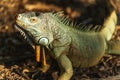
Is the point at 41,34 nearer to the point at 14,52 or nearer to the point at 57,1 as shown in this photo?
the point at 14,52

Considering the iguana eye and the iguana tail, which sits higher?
the iguana eye

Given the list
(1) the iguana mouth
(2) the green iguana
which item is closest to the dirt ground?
(2) the green iguana

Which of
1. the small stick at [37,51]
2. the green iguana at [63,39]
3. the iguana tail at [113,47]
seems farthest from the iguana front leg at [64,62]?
the iguana tail at [113,47]

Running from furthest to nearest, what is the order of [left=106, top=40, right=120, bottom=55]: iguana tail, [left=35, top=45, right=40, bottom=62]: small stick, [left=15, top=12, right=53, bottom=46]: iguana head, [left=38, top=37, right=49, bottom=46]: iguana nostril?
1. [left=106, top=40, right=120, bottom=55]: iguana tail
2. [left=35, top=45, right=40, bottom=62]: small stick
3. [left=38, top=37, right=49, bottom=46]: iguana nostril
4. [left=15, top=12, right=53, bottom=46]: iguana head

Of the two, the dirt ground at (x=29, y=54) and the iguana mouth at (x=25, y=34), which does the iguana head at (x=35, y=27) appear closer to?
the iguana mouth at (x=25, y=34)

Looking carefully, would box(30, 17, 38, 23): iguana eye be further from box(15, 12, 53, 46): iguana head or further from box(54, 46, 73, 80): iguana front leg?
box(54, 46, 73, 80): iguana front leg

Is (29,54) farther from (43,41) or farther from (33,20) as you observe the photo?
(33,20)
